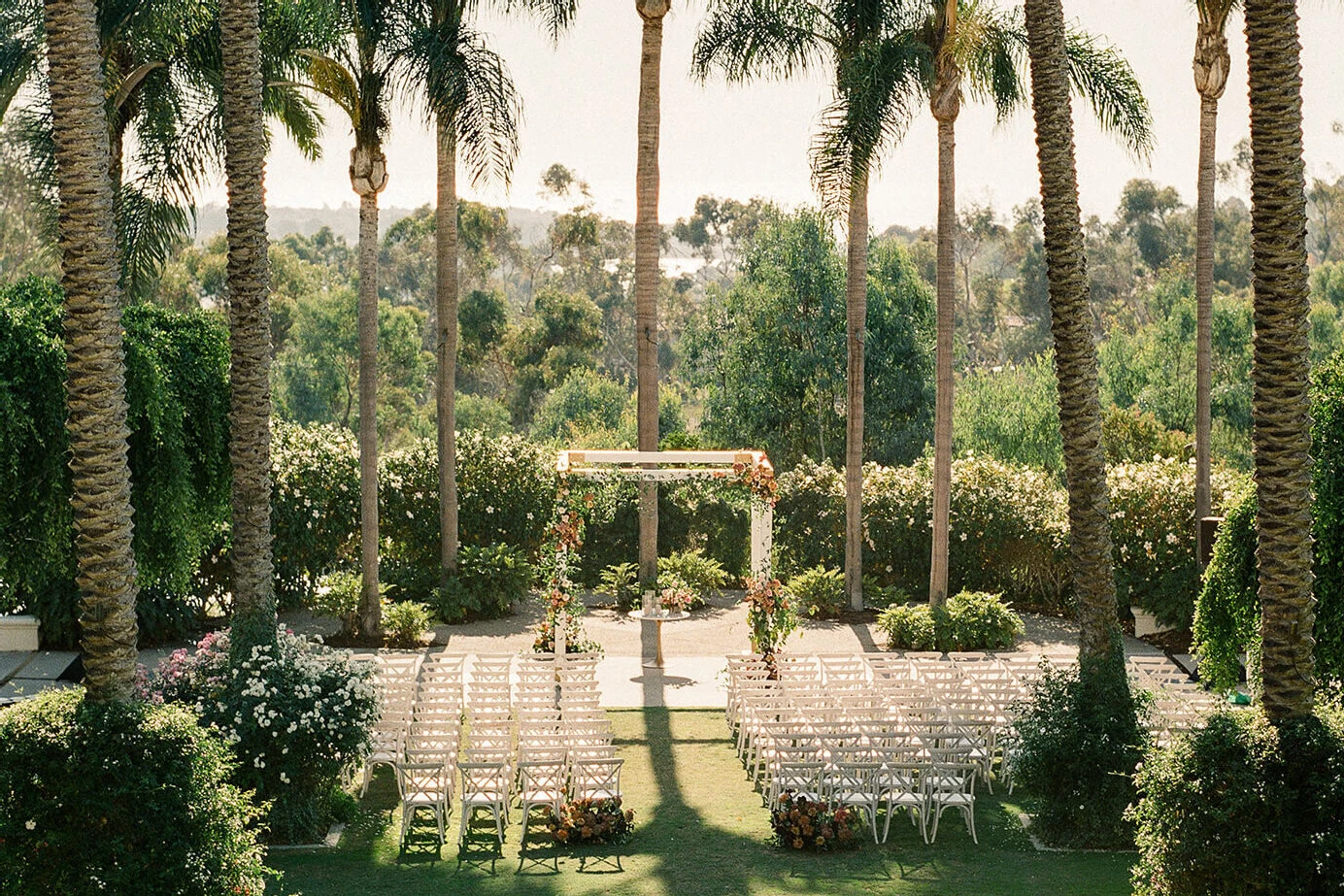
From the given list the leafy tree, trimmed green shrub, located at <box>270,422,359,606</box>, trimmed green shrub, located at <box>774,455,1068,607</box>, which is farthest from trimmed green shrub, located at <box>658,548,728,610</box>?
the leafy tree

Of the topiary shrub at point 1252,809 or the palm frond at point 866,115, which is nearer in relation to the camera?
the topiary shrub at point 1252,809

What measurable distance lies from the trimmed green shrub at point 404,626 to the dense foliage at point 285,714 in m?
7.96

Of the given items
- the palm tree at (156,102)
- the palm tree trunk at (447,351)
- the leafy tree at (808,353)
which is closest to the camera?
the palm tree at (156,102)

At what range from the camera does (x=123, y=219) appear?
19609 mm

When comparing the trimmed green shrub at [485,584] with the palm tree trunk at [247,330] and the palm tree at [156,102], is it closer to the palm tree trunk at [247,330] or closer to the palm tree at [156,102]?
the palm tree at [156,102]

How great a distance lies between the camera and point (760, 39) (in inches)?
903

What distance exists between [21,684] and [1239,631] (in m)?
14.5

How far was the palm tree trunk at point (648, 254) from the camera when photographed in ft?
75.8

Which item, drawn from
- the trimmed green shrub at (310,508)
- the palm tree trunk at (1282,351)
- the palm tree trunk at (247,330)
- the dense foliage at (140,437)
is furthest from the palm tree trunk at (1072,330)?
the trimmed green shrub at (310,508)

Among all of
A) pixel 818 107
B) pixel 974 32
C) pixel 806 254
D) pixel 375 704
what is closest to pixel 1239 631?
pixel 974 32

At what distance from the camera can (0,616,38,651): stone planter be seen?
20.2 m

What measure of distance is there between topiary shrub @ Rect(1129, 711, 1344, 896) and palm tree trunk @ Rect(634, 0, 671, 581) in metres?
13.5

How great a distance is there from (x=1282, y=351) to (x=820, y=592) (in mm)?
14424

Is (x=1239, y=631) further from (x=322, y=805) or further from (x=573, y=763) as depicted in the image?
(x=322, y=805)
